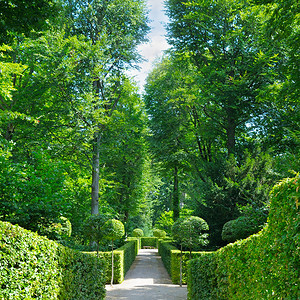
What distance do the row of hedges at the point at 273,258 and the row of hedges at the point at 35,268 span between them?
2.54 m

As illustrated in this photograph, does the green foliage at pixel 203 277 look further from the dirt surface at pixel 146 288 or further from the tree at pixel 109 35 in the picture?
the tree at pixel 109 35

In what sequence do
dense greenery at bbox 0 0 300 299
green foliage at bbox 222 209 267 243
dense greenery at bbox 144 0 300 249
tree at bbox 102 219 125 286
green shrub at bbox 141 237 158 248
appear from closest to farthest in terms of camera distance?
dense greenery at bbox 0 0 300 299, green foliage at bbox 222 209 267 243, tree at bbox 102 219 125 286, dense greenery at bbox 144 0 300 249, green shrub at bbox 141 237 158 248

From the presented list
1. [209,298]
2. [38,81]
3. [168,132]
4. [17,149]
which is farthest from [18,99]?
[209,298]

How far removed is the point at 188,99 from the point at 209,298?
43.7 ft

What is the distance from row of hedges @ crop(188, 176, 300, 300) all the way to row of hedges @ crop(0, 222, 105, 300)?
2536mm

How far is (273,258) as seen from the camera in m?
2.87

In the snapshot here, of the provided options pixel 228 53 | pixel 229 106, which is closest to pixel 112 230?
pixel 229 106

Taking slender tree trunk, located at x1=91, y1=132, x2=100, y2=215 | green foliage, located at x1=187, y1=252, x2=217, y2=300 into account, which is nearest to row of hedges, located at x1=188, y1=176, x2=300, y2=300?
green foliage, located at x1=187, y1=252, x2=217, y2=300

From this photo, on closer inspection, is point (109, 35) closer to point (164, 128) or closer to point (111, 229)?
point (164, 128)

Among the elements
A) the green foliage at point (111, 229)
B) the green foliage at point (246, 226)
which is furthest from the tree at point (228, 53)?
the green foliage at point (111, 229)

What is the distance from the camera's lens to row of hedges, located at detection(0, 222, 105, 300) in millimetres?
2963

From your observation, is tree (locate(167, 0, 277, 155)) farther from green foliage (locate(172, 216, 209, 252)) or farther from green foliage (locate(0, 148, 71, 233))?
green foliage (locate(0, 148, 71, 233))

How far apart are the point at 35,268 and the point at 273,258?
2.69 m

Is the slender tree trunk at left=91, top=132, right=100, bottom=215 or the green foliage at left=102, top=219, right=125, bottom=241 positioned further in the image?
the slender tree trunk at left=91, top=132, right=100, bottom=215
